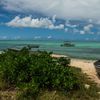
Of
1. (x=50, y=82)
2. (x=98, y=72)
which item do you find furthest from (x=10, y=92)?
(x=98, y=72)

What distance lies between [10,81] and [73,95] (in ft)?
7.88

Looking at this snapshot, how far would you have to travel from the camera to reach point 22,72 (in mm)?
10047

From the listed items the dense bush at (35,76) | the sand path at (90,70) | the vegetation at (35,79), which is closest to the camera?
the vegetation at (35,79)

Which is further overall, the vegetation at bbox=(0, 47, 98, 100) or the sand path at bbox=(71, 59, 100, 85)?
the sand path at bbox=(71, 59, 100, 85)

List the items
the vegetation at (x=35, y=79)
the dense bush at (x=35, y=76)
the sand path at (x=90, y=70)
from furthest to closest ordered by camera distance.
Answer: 1. the sand path at (x=90, y=70)
2. the dense bush at (x=35, y=76)
3. the vegetation at (x=35, y=79)

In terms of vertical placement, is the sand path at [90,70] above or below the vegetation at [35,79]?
below

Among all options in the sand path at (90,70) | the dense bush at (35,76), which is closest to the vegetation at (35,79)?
the dense bush at (35,76)

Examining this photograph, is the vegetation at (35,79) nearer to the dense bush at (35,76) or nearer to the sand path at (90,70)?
the dense bush at (35,76)

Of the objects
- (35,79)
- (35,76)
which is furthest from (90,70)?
(35,79)

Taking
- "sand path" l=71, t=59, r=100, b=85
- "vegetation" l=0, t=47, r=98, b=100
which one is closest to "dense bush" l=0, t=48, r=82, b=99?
"vegetation" l=0, t=47, r=98, b=100

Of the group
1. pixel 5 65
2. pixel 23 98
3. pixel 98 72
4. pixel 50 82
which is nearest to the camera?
pixel 23 98

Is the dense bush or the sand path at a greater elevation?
the dense bush

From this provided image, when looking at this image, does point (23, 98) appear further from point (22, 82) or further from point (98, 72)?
point (98, 72)

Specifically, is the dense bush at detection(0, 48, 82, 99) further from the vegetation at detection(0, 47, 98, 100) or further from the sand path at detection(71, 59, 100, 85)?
the sand path at detection(71, 59, 100, 85)
